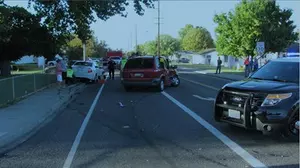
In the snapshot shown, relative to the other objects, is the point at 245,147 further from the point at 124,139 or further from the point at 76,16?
the point at 76,16

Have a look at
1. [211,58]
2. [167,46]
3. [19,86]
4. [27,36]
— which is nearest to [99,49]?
[211,58]

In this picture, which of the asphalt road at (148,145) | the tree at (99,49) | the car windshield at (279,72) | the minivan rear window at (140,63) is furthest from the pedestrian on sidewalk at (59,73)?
the tree at (99,49)

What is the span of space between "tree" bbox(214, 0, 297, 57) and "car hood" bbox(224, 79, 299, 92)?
32.9 m

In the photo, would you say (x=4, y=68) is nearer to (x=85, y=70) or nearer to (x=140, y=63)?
(x=85, y=70)

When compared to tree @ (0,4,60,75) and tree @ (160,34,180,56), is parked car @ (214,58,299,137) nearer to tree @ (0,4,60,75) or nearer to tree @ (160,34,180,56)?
tree @ (0,4,60,75)

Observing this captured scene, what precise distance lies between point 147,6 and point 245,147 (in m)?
19.1

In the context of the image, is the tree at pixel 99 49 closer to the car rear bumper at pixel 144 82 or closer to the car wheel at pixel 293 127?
the car rear bumper at pixel 144 82

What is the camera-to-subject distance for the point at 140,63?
19.5 metres

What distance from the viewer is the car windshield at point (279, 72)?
327 inches

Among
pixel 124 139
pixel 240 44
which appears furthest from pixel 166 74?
pixel 240 44

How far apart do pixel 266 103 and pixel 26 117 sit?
22.3 ft

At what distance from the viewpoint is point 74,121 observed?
10734mm

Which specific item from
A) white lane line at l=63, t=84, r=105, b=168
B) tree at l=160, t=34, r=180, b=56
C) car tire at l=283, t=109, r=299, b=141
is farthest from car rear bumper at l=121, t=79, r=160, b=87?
tree at l=160, t=34, r=180, b=56

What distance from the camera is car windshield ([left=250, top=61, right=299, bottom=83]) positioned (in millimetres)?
8312
